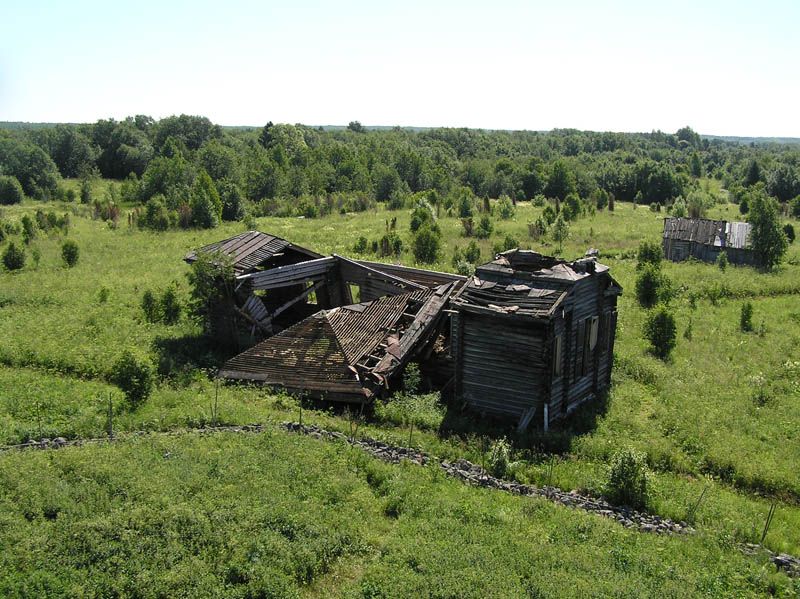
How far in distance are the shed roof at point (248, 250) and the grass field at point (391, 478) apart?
2969mm

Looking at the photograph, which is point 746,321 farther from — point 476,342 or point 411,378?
point 411,378

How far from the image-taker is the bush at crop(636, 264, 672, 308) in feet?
92.4

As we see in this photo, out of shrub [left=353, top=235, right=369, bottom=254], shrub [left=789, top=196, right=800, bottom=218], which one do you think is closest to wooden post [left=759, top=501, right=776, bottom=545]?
shrub [left=353, top=235, right=369, bottom=254]

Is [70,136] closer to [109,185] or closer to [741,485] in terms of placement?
[109,185]

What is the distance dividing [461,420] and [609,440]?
3768 mm

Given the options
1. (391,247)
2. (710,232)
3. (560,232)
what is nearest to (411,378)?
(391,247)

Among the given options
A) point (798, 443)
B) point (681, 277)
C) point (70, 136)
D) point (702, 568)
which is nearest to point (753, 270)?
point (681, 277)

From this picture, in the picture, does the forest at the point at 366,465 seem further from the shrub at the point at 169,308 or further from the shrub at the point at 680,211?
the shrub at the point at 680,211

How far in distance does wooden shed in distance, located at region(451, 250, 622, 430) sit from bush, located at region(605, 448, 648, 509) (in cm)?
349

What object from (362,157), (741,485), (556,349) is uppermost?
(362,157)

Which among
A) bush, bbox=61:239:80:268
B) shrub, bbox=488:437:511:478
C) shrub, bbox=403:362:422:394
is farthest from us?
bush, bbox=61:239:80:268

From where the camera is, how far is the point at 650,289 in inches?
1110

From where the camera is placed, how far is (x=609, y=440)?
628 inches

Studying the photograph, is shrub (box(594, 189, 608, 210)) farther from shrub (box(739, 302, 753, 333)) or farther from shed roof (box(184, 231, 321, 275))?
shed roof (box(184, 231, 321, 275))
